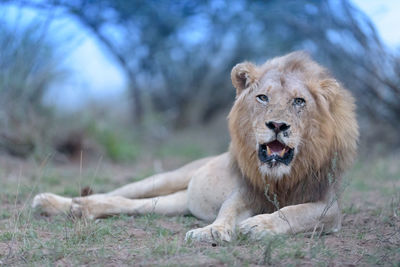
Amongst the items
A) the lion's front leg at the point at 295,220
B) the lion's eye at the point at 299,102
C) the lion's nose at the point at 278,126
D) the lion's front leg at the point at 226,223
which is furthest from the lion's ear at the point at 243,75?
the lion's front leg at the point at 295,220

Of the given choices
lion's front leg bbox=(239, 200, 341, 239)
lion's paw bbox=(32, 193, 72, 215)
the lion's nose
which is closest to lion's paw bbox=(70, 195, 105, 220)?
lion's paw bbox=(32, 193, 72, 215)

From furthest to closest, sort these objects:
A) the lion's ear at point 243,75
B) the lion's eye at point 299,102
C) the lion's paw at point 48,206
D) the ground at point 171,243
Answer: the lion's paw at point 48,206
the lion's ear at point 243,75
the lion's eye at point 299,102
the ground at point 171,243

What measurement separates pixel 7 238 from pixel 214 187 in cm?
150

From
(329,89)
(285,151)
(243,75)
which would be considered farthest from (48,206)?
(329,89)

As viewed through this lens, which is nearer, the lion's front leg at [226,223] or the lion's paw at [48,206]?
the lion's front leg at [226,223]

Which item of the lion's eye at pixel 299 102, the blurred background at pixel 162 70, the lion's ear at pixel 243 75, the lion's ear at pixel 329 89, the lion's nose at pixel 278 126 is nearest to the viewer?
the lion's nose at pixel 278 126

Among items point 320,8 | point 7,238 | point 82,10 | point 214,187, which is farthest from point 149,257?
point 82,10

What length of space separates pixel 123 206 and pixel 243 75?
1351 mm

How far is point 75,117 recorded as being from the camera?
7.78 meters

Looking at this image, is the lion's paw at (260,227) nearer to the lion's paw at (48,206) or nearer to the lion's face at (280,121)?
the lion's face at (280,121)

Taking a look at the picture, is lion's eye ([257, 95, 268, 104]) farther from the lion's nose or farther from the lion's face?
the lion's nose

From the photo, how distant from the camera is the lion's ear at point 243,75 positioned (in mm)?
3473

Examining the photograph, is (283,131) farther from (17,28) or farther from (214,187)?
(17,28)

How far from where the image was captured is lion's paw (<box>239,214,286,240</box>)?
2877 millimetres
